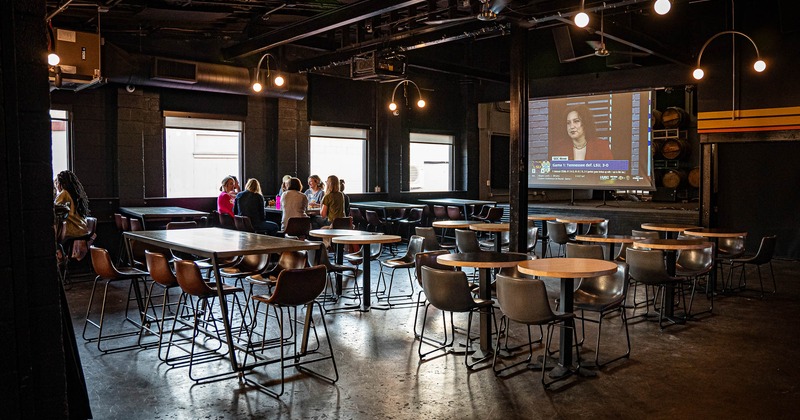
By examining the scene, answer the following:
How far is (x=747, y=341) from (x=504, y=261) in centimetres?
238

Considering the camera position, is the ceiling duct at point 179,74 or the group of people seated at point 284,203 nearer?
the group of people seated at point 284,203

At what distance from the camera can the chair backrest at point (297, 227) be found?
→ 832cm

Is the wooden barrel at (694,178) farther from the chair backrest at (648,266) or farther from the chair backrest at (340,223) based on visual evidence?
the chair backrest at (340,223)

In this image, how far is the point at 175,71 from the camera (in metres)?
9.61

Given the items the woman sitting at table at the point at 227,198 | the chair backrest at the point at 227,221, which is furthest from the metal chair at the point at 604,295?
the woman sitting at table at the point at 227,198

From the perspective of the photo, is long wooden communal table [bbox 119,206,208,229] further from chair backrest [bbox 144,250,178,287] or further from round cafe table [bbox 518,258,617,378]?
round cafe table [bbox 518,258,617,378]

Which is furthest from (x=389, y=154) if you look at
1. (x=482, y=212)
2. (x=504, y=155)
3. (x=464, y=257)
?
(x=464, y=257)

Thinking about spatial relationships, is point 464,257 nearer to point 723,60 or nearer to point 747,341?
point 747,341

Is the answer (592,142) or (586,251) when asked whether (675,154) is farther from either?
(586,251)

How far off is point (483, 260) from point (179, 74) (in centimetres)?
664

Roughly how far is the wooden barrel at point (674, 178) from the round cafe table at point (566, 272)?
1002 cm

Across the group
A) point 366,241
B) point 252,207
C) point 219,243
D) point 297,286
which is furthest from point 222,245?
point 252,207

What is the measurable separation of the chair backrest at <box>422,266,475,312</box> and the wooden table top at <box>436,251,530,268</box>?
181mm

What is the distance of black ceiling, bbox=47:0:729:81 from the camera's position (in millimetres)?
7359
